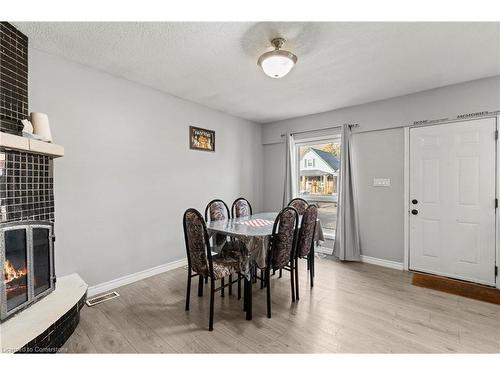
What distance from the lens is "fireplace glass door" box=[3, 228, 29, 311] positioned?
65.5 inches

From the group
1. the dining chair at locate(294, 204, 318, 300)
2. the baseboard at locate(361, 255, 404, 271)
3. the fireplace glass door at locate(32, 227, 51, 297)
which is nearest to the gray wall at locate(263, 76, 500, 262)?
the baseboard at locate(361, 255, 404, 271)

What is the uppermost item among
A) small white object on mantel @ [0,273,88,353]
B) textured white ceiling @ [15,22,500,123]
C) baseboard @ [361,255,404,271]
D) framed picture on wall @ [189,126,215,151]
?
textured white ceiling @ [15,22,500,123]

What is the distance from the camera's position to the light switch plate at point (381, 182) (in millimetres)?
3487

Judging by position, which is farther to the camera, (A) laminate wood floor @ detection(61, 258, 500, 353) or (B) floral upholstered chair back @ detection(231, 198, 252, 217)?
(B) floral upholstered chair back @ detection(231, 198, 252, 217)

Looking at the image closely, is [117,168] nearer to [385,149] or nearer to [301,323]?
[301,323]

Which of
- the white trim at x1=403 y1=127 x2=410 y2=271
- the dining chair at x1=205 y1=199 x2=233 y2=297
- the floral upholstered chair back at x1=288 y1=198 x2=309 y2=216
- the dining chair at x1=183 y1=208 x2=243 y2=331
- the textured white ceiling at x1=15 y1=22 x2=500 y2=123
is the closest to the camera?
the textured white ceiling at x1=15 y1=22 x2=500 y2=123

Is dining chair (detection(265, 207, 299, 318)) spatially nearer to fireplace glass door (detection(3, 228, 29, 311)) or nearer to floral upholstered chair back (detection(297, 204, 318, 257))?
floral upholstered chair back (detection(297, 204, 318, 257))

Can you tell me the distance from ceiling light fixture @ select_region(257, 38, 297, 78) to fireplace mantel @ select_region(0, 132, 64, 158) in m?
1.92

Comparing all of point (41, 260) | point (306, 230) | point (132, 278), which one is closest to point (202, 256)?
point (306, 230)

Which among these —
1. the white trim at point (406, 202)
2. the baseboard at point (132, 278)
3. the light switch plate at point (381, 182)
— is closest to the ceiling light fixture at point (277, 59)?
the white trim at point (406, 202)

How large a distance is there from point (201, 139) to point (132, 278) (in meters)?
2.19
